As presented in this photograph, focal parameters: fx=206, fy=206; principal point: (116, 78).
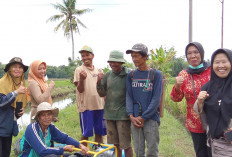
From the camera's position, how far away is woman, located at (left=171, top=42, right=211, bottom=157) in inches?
95.5

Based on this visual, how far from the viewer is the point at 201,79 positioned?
8.01 feet

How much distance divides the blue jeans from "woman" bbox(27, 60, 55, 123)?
55.8 inches

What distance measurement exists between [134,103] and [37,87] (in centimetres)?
150

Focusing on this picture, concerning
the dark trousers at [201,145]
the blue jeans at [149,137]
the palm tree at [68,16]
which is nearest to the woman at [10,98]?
the blue jeans at [149,137]

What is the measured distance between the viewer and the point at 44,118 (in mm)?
2672

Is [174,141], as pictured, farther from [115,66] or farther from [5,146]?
[5,146]

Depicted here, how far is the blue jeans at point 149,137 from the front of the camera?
267 cm

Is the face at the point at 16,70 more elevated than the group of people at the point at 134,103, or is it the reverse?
the face at the point at 16,70

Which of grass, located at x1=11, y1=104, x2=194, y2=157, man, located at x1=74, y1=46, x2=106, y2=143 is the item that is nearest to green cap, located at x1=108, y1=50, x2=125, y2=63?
man, located at x1=74, y1=46, x2=106, y2=143

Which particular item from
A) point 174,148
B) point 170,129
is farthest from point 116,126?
point 170,129

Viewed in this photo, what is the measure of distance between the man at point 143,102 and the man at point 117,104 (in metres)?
0.19

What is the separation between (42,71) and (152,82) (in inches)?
68.7

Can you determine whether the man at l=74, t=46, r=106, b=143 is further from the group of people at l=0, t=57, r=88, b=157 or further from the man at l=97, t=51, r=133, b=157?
the group of people at l=0, t=57, r=88, b=157

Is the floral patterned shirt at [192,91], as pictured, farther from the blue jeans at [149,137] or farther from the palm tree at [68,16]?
the palm tree at [68,16]
